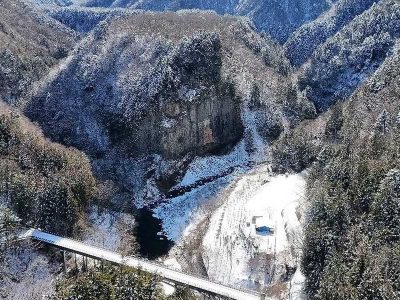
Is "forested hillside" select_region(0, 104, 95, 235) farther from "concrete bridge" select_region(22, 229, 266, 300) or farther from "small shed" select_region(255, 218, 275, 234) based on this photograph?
"small shed" select_region(255, 218, 275, 234)

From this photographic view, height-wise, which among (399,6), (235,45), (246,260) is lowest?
(246,260)

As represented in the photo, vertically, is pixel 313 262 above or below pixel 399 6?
below

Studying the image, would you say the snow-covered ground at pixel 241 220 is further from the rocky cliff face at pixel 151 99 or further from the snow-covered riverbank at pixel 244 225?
the rocky cliff face at pixel 151 99

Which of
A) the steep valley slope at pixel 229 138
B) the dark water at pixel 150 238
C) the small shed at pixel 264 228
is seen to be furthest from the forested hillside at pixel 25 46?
the small shed at pixel 264 228

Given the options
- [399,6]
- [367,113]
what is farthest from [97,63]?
[399,6]

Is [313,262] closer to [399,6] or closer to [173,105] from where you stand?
[173,105]

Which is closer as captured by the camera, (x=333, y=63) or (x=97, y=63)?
(x=97, y=63)
